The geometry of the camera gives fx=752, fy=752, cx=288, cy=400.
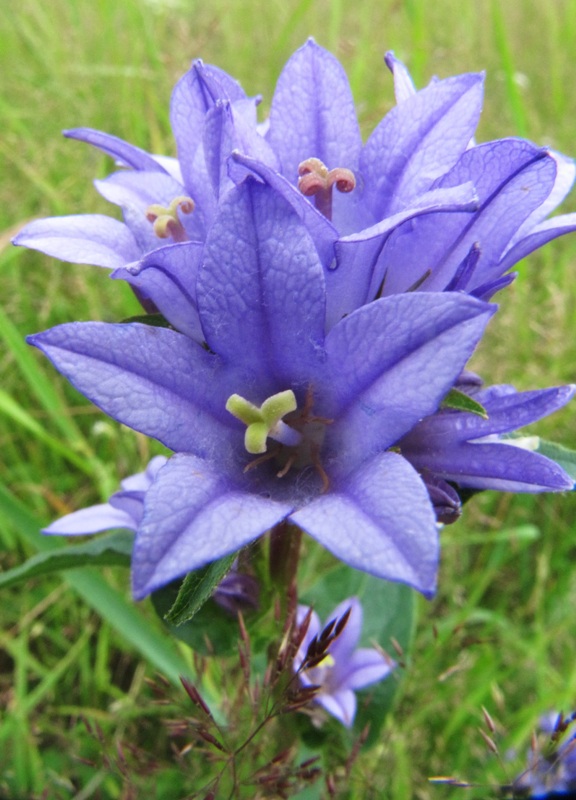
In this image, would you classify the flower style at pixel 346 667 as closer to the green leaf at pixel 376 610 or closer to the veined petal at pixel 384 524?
the green leaf at pixel 376 610

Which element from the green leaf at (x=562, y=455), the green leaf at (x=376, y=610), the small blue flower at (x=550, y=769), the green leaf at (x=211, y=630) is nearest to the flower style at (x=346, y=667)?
the green leaf at (x=376, y=610)

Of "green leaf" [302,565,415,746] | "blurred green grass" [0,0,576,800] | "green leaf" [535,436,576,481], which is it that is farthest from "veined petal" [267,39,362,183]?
"green leaf" [302,565,415,746]

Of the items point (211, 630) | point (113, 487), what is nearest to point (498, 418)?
point (211, 630)

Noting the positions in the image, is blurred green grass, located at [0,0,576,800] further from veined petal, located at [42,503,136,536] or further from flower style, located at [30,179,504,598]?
flower style, located at [30,179,504,598]

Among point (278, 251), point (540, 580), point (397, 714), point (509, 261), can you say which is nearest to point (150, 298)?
point (278, 251)

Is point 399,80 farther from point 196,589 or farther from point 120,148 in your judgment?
point 196,589
